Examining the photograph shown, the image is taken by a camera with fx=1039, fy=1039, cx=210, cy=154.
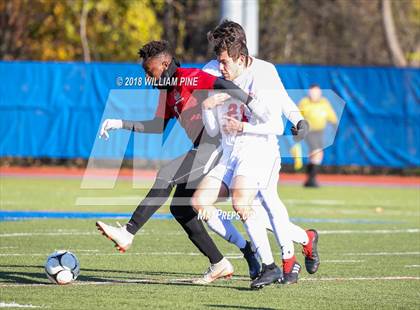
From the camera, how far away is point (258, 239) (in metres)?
8.79

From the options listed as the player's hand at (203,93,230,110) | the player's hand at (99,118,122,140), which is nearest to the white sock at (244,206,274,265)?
the player's hand at (203,93,230,110)

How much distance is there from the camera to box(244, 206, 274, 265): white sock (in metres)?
8.74

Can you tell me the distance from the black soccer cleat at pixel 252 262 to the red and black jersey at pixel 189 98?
1.05 metres

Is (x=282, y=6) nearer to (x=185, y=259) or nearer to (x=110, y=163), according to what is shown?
(x=110, y=163)

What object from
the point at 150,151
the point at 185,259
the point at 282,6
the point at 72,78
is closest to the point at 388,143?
the point at 150,151

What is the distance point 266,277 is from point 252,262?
0.48 metres

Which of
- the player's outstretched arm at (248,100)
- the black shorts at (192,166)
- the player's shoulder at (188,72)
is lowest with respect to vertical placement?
the black shorts at (192,166)

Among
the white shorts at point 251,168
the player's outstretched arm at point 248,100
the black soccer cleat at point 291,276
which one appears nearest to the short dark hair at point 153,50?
the player's outstretched arm at point 248,100

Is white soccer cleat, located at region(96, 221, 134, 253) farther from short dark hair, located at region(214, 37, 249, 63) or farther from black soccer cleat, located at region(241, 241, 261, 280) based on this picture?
short dark hair, located at region(214, 37, 249, 63)

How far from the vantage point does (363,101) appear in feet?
79.6

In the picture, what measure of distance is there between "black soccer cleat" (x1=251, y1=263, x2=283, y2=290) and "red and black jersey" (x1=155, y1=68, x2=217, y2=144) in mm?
1289

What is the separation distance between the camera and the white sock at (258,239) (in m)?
8.74

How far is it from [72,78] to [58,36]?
580cm

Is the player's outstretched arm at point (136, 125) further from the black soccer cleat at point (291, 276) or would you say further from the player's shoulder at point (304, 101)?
the player's shoulder at point (304, 101)
